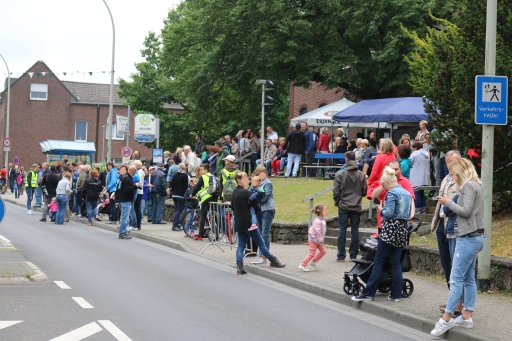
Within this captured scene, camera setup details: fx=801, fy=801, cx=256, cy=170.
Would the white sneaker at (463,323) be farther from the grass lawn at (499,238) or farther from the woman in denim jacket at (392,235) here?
the grass lawn at (499,238)

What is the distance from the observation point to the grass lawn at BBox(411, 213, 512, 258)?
1276 cm

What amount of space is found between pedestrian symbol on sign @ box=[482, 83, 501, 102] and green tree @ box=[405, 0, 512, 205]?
3.25m

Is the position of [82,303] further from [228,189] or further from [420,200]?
[420,200]

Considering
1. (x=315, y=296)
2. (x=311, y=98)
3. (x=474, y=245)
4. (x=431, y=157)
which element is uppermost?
(x=311, y=98)

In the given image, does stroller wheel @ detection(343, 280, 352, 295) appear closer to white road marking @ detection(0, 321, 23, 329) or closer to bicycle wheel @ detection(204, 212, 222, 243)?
white road marking @ detection(0, 321, 23, 329)

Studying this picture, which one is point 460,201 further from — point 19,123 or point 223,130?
point 19,123

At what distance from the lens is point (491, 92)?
1121cm

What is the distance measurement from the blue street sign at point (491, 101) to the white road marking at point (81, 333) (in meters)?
5.99

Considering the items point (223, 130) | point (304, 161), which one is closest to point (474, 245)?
point (304, 161)

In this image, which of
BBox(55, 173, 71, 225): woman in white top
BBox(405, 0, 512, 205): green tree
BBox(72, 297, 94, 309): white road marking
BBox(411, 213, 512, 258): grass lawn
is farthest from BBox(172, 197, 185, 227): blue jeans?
BBox(72, 297, 94, 309): white road marking

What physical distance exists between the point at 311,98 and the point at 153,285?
110ft

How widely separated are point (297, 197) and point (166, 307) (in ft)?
43.4

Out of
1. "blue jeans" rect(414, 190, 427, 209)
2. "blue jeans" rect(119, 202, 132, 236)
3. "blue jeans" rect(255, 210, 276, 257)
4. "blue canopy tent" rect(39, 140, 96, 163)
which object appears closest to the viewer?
"blue jeans" rect(255, 210, 276, 257)

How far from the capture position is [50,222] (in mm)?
27312
